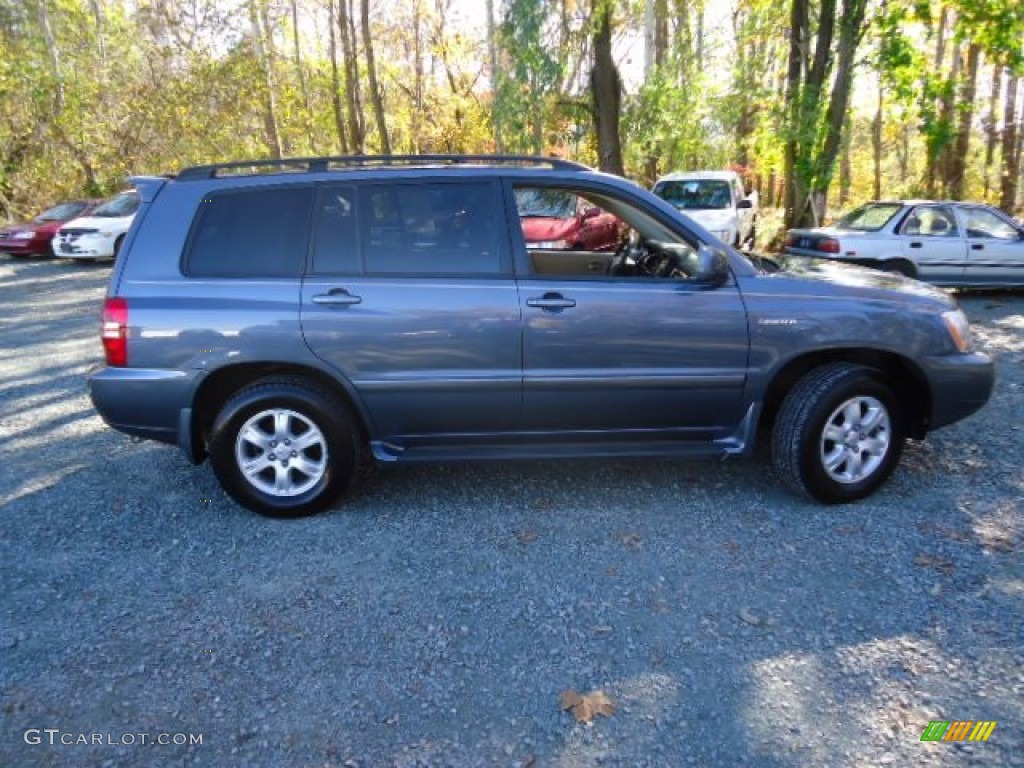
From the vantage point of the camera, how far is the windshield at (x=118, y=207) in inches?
616

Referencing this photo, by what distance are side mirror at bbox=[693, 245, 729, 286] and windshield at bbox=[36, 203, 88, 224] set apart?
18325mm

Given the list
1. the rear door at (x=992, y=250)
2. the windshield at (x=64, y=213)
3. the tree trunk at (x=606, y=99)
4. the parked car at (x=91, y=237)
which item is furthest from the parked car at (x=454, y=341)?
the windshield at (x=64, y=213)

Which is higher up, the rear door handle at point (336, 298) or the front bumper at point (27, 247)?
the front bumper at point (27, 247)

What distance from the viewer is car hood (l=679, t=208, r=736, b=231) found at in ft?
40.5

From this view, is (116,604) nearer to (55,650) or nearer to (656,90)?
(55,650)

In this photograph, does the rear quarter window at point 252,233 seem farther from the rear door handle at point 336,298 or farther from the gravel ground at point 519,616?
the gravel ground at point 519,616

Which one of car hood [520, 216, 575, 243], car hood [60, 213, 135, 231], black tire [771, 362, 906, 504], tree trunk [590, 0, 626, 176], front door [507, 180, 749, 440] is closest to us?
front door [507, 180, 749, 440]

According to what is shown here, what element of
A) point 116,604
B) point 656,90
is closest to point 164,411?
point 116,604

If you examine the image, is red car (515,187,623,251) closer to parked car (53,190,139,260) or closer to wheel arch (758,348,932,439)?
wheel arch (758,348,932,439)

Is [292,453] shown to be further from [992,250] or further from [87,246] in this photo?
[87,246]

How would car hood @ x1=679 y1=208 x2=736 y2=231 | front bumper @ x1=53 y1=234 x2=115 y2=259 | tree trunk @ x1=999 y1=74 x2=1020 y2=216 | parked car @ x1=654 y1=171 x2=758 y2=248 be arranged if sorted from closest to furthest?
car hood @ x1=679 y1=208 x2=736 y2=231 < parked car @ x1=654 y1=171 x2=758 y2=248 < front bumper @ x1=53 y1=234 x2=115 y2=259 < tree trunk @ x1=999 y1=74 x2=1020 y2=216

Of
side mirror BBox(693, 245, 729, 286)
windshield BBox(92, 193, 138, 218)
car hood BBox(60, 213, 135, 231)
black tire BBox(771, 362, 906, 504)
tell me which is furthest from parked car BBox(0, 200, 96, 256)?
black tire BBox(771, 362, 906, 504)

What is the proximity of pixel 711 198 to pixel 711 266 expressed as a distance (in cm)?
1061

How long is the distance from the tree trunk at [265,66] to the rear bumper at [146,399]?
2184 centimetres
